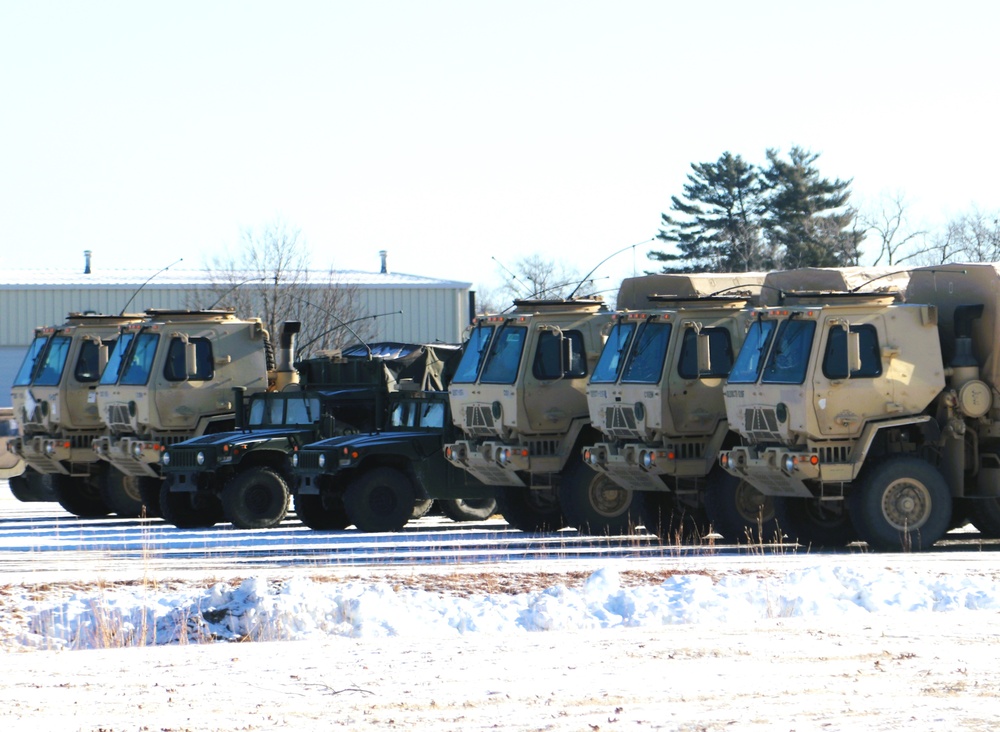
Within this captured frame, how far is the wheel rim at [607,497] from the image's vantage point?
21.8 m

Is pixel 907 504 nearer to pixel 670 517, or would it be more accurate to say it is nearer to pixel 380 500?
pixel 670 517

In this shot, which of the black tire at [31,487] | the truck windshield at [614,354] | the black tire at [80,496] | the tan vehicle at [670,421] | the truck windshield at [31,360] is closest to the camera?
the tan vehicle at [670,421]

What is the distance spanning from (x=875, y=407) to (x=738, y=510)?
218cm

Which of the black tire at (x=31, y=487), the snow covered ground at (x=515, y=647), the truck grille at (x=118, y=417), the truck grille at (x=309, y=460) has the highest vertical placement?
the truck grille at (x=118, y=417)

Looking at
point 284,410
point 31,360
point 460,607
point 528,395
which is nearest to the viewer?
point 460,607

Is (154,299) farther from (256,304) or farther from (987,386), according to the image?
(987,386)

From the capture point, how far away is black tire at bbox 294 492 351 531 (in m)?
24.2

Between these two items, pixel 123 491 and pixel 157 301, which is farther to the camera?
pixel 157 301

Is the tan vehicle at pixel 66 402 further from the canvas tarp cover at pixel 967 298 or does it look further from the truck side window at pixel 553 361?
the canvas tarp cover at pixel 967 298

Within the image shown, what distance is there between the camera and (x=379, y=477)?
23422 mm

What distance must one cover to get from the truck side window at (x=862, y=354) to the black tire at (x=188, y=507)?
10124 millimetres

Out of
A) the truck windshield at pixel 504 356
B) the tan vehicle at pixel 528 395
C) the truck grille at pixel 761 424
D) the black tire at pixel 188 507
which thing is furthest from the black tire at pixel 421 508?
the truck grille at pixel 761 424

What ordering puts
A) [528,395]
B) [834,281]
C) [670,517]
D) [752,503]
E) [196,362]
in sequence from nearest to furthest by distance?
1. [752,503]
2. [834,281]
3. [670,517]
4. [528,395]
5. [196,362]

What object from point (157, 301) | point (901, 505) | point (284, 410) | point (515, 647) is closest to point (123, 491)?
point (284, 410)
